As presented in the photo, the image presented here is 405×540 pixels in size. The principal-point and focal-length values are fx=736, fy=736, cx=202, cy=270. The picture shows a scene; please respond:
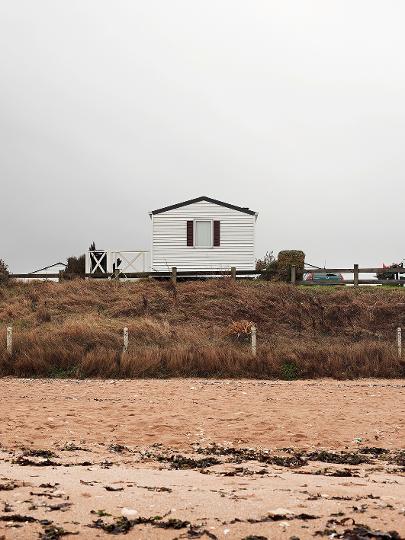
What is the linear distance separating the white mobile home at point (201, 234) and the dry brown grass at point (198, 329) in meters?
2.95

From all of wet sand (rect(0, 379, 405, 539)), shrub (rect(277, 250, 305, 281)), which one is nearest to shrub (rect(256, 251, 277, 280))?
shrub (rect(277, 250, 305, 281))

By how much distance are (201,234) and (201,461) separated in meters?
30.5

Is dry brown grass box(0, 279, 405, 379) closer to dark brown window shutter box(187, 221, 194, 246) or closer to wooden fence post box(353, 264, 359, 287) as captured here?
wooden fence post box(353, 264, 359, 287)

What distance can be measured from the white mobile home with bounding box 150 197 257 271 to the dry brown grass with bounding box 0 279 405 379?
295 centimetres

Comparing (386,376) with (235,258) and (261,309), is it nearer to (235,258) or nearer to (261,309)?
(261,309)

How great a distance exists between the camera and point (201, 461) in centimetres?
955

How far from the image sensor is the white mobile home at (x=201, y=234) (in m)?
39.6

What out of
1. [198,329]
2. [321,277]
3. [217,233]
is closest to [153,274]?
[217,233]

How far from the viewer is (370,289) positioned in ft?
A: 121

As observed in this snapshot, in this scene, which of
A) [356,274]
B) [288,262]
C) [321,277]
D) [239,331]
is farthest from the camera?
[321,277]

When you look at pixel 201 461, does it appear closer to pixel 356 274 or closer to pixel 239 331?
pixel 239 331

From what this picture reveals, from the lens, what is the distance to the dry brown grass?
25.0 meters

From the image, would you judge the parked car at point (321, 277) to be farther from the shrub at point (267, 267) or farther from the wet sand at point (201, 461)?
the wet sand at point (201, 461)

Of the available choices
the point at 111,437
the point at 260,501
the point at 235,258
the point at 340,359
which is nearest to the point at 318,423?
the point at 111,437
